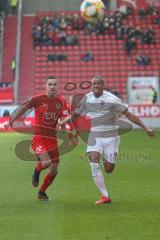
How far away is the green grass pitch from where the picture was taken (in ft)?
24.6

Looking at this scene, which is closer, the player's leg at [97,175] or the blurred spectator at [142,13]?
the player's leg at [97,175]

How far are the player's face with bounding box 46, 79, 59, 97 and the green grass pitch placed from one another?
1.78 meters

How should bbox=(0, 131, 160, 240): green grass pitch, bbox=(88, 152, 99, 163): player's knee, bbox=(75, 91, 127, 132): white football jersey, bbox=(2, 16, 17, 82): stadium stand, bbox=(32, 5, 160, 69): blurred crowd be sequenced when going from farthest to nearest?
bbox=(32, 5, 160, 69): blurred crowd
bbox=(2, 16, 17, 82): stadium stand
bbox=(75, 91, 127, 132): white football jersey
bbox=(88, 152, 99, 163): player's knee
bbox=(0, 131, 160, 240): green grass pitch

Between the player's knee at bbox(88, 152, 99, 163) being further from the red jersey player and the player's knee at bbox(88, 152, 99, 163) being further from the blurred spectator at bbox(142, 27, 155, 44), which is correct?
the blurred spectator at bbox(142, 27, 155, 44)

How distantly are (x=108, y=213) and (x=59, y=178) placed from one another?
437cm

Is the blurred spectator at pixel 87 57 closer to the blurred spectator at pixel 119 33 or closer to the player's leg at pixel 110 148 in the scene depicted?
the blurred spectator at pixel 119 33

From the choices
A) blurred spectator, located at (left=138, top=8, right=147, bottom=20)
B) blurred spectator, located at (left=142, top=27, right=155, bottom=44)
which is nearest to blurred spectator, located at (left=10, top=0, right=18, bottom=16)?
blurred spectator, located at (left=138, top=8, right=147, bottom=20)

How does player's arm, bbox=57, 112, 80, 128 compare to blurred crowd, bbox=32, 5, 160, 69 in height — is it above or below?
below

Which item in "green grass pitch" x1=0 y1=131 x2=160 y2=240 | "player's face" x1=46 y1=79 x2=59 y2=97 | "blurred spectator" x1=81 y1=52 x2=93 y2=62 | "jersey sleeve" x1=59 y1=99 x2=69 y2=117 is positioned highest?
"player's face" x1=46 y1=79 x2=59 y2=97

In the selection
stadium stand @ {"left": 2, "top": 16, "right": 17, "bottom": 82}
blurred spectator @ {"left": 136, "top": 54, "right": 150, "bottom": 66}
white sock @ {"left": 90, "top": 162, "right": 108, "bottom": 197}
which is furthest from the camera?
stadium stand @ {"left": 2, "top": 16, "right": 17, "bottom": 82}

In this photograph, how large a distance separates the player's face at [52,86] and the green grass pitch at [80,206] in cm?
178

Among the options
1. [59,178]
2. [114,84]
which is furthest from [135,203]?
[114,84]

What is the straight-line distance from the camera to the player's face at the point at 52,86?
33.0 feet

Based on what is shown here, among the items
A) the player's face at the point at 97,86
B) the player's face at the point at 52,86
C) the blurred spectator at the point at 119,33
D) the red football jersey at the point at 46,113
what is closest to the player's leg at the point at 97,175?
the red football jersey at the point at 46,113
